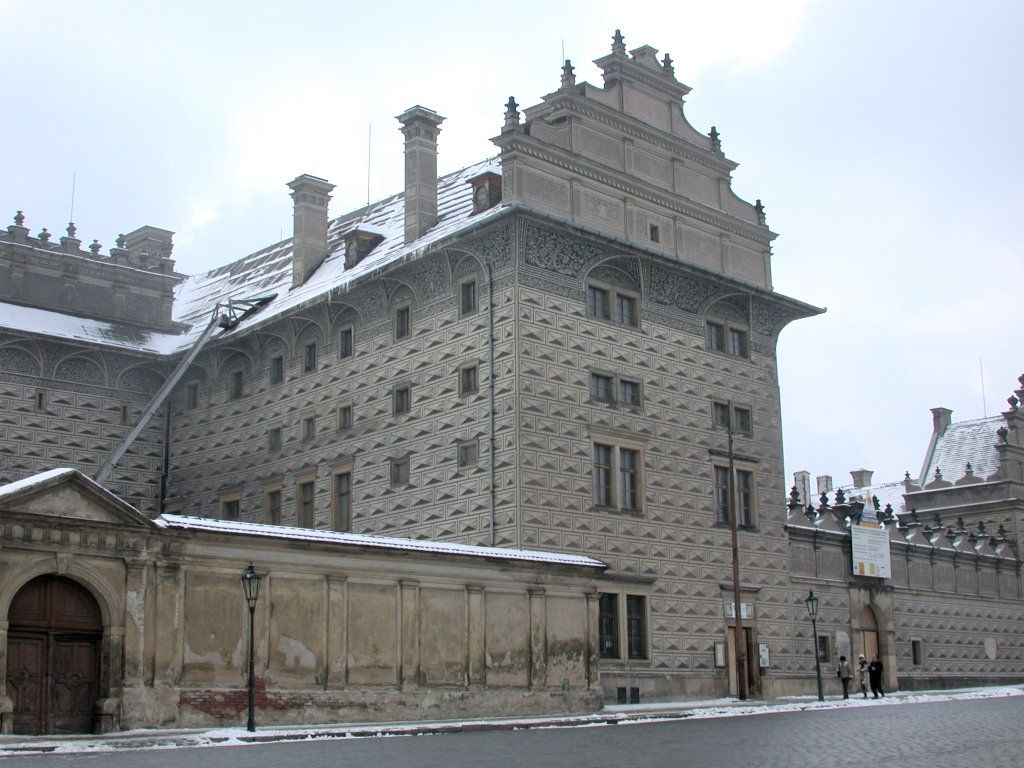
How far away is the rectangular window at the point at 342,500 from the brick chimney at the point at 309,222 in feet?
23.7

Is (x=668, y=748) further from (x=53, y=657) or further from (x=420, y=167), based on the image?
(x=420, y=167)

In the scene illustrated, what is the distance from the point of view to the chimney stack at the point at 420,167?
32.8m

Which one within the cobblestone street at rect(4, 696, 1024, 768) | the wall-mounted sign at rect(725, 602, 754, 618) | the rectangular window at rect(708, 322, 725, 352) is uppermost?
the rectangular window at rect(708, 322, 725, 352)

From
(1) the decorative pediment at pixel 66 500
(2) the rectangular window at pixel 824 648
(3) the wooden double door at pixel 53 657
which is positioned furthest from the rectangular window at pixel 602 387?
(3) the wooden double door at pixel 53 657

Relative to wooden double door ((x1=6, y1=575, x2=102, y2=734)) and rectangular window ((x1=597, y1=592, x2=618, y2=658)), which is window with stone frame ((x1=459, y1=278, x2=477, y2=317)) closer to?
rectangular window ((x1=597, y1=592, x2=618, y2=658))

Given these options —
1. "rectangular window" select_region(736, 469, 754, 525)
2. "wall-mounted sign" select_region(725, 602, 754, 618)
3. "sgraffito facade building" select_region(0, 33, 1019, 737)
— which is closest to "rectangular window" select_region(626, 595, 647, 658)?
"sgraffito facade building" select_region(0, 33, 1019, 737)

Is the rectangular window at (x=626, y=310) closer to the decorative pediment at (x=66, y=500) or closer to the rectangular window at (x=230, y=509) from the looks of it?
the rectangular window at (x=230, y=509)

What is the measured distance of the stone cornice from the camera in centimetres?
2902

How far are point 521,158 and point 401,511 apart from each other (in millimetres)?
8151

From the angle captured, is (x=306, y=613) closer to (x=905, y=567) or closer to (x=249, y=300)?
(x=249, y=300)

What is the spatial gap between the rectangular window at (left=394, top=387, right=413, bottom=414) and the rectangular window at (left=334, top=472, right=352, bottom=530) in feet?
7.02

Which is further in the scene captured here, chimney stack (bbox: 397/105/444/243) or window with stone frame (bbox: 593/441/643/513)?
chimney stack (bbox: 397/105/444/243)

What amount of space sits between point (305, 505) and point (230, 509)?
3.25 m

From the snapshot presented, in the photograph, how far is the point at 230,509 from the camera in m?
35.1
